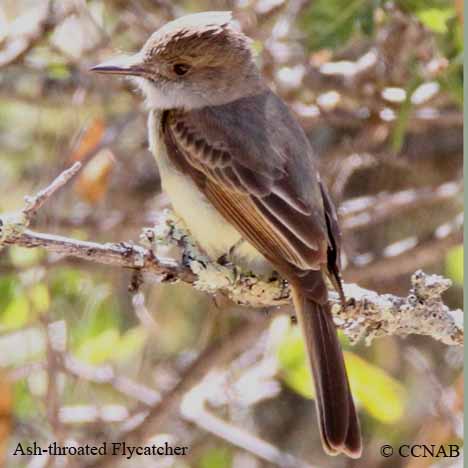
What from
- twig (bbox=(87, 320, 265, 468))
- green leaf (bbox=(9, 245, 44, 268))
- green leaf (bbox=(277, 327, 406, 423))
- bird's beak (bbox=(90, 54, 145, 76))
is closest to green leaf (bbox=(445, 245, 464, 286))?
green leaf (bbox=(277, 327, 406, 423))

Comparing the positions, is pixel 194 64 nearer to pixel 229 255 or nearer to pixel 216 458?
pixel 229 255

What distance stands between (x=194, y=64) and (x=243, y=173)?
1.94 ft

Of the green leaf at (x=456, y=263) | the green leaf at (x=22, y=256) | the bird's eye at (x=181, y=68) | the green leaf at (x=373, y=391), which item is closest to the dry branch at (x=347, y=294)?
the bird's eye at (x=181, y=68)

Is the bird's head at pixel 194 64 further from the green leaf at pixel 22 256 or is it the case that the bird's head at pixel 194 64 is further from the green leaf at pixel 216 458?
the green leaf at pixel 216 458

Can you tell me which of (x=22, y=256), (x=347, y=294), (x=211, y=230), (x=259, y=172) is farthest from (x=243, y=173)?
(x=22, y=256)

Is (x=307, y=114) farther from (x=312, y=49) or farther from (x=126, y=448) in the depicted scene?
(x=126, y=448)

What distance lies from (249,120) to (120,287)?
1665mm

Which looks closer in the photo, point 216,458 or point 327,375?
point 327,375

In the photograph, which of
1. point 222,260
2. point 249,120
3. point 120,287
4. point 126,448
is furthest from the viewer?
point 120,287

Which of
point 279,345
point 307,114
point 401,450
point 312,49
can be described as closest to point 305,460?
point 401,450

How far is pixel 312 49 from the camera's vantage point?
13.9 ft

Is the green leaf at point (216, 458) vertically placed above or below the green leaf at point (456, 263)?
below

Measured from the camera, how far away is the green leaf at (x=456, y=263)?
473 centimetres

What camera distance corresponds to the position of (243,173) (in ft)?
12.0
